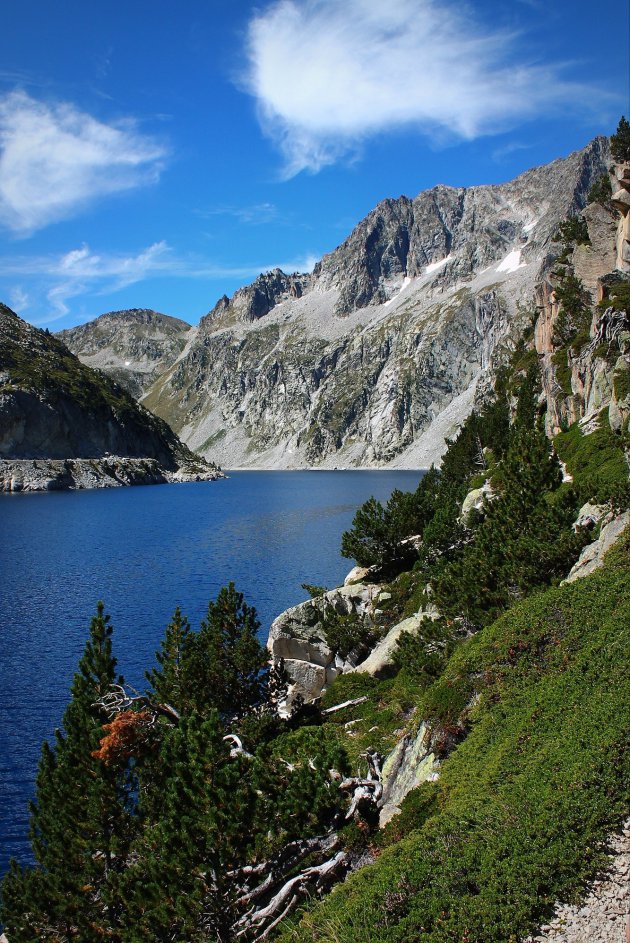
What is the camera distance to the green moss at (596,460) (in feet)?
79.1

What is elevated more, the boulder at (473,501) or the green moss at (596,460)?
the green moss at (596,460)

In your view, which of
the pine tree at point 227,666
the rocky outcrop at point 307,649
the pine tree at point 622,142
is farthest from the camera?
the pine tree at point 622,142

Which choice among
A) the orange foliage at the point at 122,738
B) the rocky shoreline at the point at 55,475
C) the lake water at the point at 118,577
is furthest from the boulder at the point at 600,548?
the rocky shoreline at the point at 55,475

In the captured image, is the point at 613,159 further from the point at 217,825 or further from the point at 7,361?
the point at 7,361

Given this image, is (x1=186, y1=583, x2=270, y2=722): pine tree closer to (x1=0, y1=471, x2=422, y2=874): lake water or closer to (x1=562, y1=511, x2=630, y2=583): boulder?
(x1=0, y1=471, x2=422, y2=874): lake water

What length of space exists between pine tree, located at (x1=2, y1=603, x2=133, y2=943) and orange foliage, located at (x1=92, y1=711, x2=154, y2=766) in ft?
0.86

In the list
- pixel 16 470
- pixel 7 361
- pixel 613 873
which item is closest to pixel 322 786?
pixel 613 873

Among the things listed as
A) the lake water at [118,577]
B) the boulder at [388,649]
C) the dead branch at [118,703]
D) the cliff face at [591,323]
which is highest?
the cliff face at [591,323]

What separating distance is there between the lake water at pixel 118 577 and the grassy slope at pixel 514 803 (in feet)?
51.2

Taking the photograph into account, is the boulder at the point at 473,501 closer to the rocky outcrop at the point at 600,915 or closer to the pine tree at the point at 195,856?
the pine tree at the point at 195,856

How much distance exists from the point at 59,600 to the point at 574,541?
4502 cm

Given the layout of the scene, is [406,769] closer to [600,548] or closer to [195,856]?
[195,856]

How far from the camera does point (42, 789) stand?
16.3 meters

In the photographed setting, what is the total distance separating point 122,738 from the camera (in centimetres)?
1612
